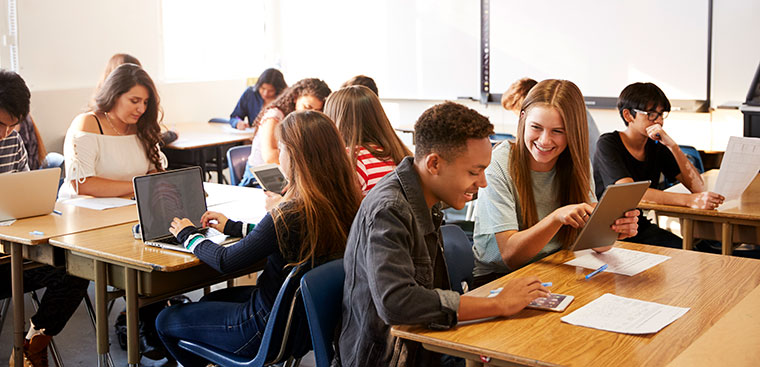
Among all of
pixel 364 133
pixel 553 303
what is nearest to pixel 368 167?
pixel 364 133

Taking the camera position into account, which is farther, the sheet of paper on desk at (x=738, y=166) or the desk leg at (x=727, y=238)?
the sheet of paper on desk at (x=738, y=166)

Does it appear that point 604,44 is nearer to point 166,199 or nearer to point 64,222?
point 166,199

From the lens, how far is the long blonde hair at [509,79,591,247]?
7.79ft

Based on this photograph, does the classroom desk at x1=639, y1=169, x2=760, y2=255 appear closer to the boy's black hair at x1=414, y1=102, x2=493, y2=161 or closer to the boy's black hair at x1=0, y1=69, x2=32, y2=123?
the boy's black hair at x1=414, y1=102, x2=493, y2=161

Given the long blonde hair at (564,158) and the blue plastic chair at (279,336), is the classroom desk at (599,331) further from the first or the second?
the blue plastic chair at (279,336)

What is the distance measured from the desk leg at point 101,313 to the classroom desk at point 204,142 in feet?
9.90

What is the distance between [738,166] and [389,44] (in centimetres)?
462

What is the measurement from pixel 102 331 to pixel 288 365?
711 millimetres

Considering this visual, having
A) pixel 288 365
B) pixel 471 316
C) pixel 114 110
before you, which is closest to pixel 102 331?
pixel 288 365

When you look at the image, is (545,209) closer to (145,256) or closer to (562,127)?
(562,127)

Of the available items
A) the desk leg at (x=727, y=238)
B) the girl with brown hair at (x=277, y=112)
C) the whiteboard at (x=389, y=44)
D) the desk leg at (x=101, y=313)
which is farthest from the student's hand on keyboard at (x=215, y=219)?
the whiteboard at (x=389, y=44)

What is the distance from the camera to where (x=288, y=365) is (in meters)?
2.46

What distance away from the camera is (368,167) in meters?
3.28

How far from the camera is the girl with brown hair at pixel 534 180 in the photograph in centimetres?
235
